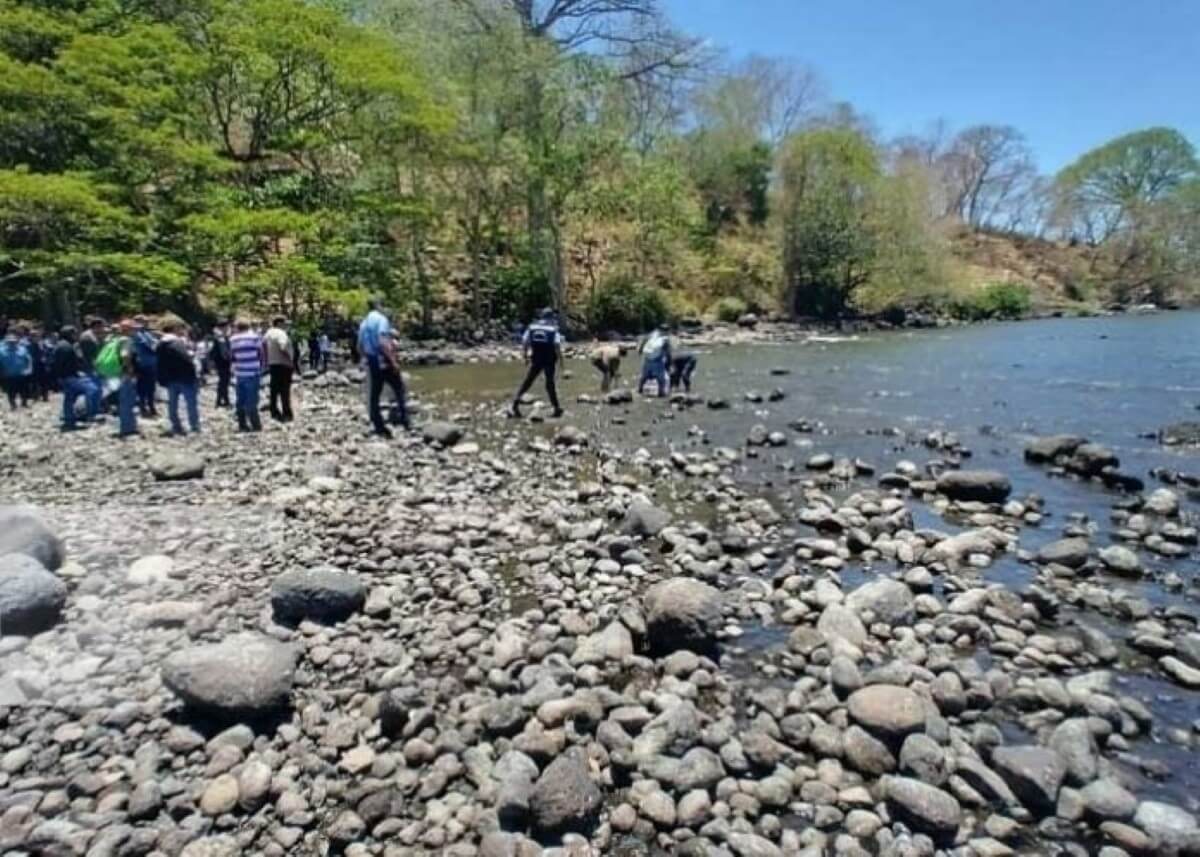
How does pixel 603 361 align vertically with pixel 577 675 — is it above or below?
above

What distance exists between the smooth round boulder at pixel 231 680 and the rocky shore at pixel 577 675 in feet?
0.08

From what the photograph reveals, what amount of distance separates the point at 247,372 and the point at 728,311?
3880cm

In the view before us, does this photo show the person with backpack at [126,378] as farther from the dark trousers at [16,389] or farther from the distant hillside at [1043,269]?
the distant hillside at [1043,269]

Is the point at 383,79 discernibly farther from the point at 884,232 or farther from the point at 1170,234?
the point at 1170,234

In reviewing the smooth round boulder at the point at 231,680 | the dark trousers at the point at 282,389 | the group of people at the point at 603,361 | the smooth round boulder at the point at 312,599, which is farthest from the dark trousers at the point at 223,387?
the smooth round boulder at the point at 231,680

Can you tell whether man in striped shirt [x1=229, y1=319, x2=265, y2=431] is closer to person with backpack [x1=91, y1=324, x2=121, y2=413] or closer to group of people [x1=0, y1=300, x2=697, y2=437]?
group of people [x1=0, y1=300, x2=697, y2=437]

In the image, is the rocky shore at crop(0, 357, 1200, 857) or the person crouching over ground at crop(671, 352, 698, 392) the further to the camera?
the person crouching over ground at crop(671, 352, 698, 392)

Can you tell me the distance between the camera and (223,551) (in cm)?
718

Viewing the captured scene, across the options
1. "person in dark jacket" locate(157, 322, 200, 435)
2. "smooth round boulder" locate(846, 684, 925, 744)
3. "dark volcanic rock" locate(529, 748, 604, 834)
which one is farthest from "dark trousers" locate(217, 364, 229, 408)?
"smooth round boulder" locate(846, 684, 925, 744)

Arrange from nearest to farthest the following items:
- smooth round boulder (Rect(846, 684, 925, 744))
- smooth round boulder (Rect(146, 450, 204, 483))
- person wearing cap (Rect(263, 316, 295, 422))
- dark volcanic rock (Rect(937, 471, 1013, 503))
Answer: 1. smooth round boulder (Rect(846, 684, 925, 744))
2. dark volcanic rock (Rect(937, 471, 1013, 503))
3. smooth round boulder (Rect(146, 450, 204, 483))
4. person wearing cap (Rect(263, 316, 295, 422))

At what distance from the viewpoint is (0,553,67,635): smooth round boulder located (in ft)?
17.6

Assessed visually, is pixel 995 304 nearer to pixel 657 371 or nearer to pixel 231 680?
pixel 657 371

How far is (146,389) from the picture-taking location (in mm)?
15414

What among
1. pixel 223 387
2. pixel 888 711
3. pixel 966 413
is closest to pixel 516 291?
pixel 223 387
